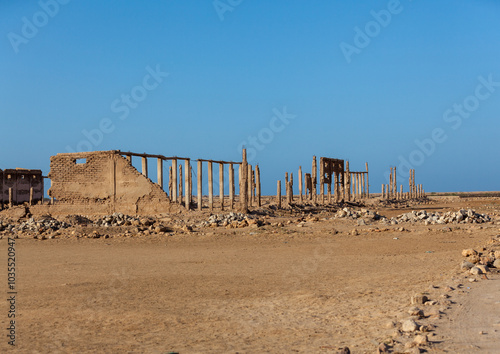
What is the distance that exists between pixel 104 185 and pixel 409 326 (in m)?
19.0

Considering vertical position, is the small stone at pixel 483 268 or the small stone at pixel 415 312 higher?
the small stone at pixel 483 268

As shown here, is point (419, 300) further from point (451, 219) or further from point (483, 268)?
point (451, 219)

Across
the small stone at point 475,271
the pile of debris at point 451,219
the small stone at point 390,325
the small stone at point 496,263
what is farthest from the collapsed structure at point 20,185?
the small stone at point 390,325

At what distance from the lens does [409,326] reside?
512 centimetres

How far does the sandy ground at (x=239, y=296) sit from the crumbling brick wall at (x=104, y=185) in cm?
725

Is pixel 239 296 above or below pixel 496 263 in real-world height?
below

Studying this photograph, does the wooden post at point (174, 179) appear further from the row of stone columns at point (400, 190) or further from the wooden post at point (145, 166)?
the row of stone columns at point (400, 190)

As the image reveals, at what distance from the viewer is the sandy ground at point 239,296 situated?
5.27 meters

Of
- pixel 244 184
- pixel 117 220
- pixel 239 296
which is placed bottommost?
pixel 239 296

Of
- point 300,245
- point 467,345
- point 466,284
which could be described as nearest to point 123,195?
point 300,245

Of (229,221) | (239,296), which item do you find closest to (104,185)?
(229,221)

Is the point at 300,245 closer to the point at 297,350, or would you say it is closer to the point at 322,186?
the point at 297,350

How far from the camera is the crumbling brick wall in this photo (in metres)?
22.3

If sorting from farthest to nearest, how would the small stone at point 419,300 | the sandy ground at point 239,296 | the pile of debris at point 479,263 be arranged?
the pile of debris at point 479,263 → the small stone at point 419,300 → the sandy ground at point 239,296
